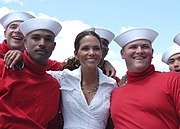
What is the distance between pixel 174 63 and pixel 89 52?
4.76ft

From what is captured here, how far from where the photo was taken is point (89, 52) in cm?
388

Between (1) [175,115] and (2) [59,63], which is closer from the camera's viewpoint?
(1) [175,115]

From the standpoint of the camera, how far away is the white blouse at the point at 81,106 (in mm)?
3760

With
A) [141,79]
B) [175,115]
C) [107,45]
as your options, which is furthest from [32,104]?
[107,45]

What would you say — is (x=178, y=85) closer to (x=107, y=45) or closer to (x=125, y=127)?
(x=125, y=127)

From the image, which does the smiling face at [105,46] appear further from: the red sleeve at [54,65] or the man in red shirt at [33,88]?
the man in red shirt at [33,88]

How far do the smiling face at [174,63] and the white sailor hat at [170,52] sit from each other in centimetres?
5

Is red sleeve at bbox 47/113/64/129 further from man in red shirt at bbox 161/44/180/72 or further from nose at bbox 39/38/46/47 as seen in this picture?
man in red shirt at bbox 161/44/180/72

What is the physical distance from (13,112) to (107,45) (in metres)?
2.37

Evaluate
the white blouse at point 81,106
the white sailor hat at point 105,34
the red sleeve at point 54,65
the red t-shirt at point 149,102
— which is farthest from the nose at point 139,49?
the white sailor hat at point 105,34

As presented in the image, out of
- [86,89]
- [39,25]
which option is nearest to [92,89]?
[86,89]

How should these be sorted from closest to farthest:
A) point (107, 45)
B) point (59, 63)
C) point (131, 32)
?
point (131, 32) → point (59, 63) → point (107, 45)

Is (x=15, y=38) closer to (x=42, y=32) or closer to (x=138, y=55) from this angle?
(x=42, y=32)

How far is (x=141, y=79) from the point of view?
3668 mm
